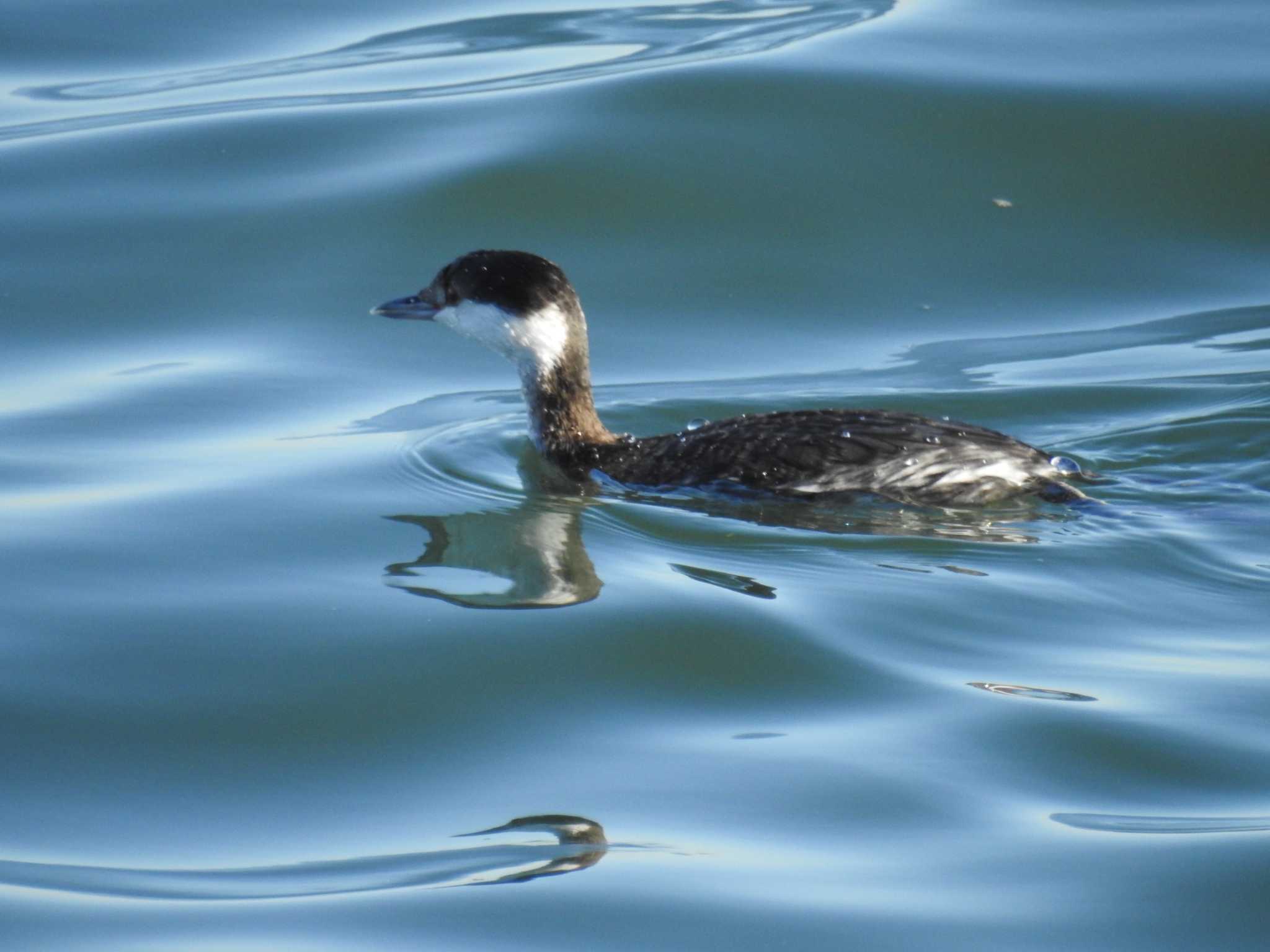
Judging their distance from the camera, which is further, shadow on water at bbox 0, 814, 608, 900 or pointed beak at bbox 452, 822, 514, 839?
pointed beak at bbox 452, 822, 514, 839

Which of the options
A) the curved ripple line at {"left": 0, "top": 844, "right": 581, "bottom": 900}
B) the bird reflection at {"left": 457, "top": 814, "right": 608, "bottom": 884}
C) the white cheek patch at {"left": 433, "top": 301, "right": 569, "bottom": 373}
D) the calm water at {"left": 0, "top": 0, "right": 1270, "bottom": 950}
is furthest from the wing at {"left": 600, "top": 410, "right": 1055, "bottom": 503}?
the curved ripple line at {"left": 0, "top": 844, "right": 581, "bottom": 900}

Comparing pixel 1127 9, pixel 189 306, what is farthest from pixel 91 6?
pixel 1127 9

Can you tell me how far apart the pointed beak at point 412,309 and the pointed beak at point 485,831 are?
13.8 ft

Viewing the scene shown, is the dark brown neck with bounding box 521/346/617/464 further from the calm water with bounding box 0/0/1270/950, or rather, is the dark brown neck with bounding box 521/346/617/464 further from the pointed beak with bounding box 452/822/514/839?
the pointed beak with bounding box 452/822/514/839

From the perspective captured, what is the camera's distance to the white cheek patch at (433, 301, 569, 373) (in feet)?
28.8

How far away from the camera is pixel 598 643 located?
6445mm

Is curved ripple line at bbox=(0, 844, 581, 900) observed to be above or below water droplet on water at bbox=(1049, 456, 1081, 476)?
below

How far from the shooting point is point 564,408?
883 centimetres

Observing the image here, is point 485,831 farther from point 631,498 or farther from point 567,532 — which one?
point 631,498

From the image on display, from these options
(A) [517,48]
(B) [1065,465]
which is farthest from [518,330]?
(A) [517,48]

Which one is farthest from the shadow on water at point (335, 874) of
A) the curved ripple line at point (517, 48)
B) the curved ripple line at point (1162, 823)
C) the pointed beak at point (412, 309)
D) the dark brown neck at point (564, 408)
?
the curved ripple line at point (517, 48)

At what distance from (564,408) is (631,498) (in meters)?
0.78

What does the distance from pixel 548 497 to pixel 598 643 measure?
1.97 metres

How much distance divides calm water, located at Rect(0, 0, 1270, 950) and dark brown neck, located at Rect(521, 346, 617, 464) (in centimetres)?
21
